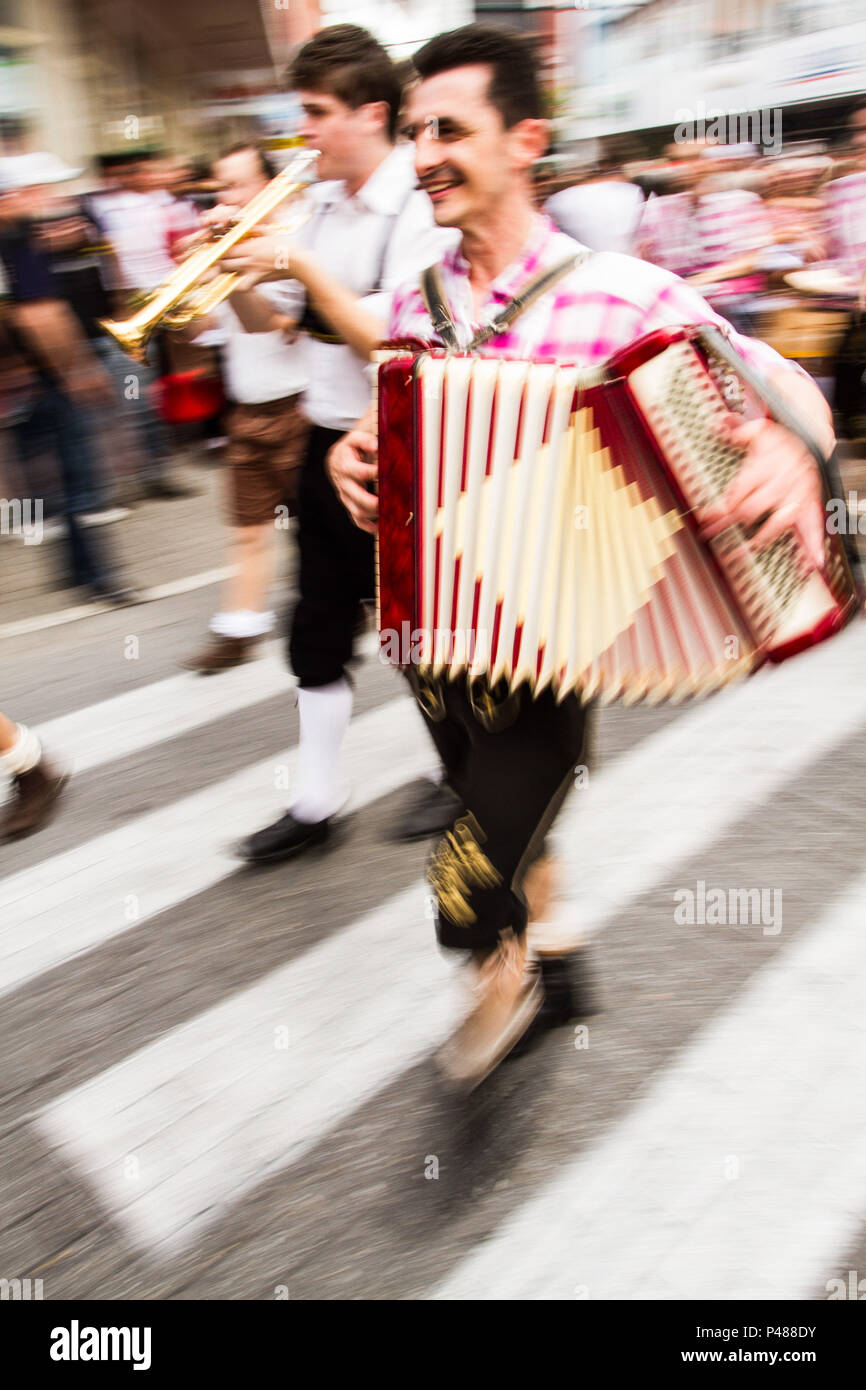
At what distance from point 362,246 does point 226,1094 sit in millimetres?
1948

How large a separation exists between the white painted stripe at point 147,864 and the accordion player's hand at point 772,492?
6.72ft

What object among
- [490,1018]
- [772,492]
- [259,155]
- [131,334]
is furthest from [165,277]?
[772,492]

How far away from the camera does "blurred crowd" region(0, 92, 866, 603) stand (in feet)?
17.9

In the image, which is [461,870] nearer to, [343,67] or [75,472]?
[343,67]

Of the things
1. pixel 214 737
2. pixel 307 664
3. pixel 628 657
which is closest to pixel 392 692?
pixel 214 737

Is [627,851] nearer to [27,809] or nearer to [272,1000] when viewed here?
[272,1000]

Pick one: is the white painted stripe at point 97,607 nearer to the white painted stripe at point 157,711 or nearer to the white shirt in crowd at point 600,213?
the white painted stripe at point 157,711

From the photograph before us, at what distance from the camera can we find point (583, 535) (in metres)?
1.89

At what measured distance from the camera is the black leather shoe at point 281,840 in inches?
131

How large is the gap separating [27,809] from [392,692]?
1441 millimetres

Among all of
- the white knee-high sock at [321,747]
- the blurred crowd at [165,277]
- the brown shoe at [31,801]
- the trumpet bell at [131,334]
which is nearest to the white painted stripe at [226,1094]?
the white knee-high sock at [321,747]

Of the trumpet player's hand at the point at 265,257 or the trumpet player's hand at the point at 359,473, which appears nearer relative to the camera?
the trumpet player's hand at the point at 359,473
